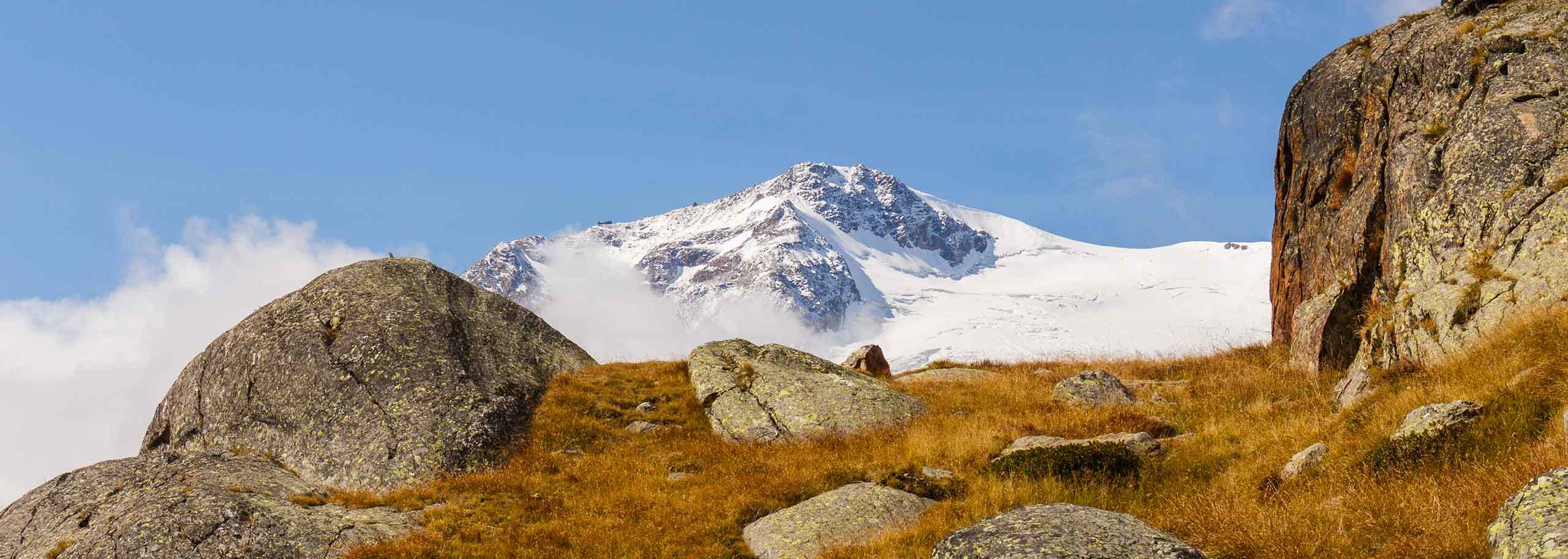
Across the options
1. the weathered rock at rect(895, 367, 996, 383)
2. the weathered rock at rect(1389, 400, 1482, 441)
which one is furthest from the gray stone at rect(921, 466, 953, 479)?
the weathered rock at rect(895, 367, 996, 383)

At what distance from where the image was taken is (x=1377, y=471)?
40.7ft

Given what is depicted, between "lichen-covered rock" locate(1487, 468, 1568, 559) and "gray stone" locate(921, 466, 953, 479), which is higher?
"gray stone" locate(921, 466, 953, 479)

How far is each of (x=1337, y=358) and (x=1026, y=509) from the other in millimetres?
14831

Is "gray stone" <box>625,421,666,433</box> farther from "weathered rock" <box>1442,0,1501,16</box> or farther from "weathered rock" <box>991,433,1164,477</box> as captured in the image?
"weathered rock" <box>1442,0,1501,16</box>

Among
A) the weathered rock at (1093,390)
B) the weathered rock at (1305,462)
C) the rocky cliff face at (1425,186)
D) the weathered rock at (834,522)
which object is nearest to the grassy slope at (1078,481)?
the weathered rock at (1305,462)

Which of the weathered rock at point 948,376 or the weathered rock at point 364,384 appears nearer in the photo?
the weathered rock at point 364,384

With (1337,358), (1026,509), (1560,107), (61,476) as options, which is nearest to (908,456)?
(1026,509)

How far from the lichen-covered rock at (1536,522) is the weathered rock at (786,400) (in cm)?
1433

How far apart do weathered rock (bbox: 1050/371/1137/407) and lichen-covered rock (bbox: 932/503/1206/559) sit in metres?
13.2

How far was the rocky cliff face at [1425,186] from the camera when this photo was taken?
56.2ft

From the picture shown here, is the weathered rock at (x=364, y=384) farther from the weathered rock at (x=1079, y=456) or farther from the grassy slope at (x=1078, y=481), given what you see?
the weathered rock at (x=1079, y=456)

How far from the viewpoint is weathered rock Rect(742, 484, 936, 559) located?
48.8ft

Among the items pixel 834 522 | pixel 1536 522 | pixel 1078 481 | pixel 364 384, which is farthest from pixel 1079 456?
pixel 364 384

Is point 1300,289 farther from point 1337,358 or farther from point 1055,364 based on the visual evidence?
point 1055,364
